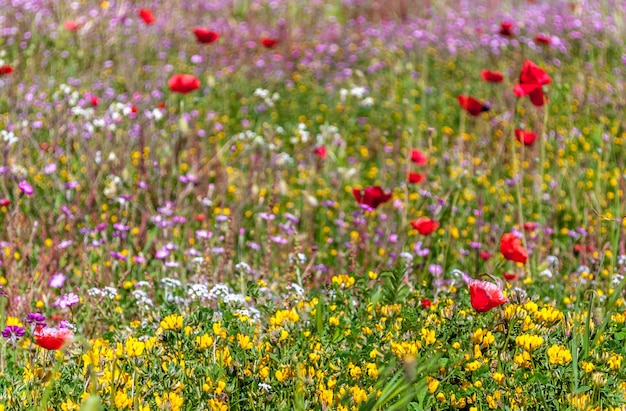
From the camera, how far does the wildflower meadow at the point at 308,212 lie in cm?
215

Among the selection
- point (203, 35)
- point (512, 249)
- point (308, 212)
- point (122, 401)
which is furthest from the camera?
point (203, 35)

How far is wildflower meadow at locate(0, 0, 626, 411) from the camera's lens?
2.15m

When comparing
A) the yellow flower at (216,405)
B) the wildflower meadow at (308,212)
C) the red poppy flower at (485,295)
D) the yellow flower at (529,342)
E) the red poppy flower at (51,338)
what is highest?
the red poppy flower at (485,295)

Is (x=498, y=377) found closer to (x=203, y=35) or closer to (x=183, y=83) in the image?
(x=183, y=83)

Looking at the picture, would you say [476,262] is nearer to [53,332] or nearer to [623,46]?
[53,332]

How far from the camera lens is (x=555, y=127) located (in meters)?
5.84

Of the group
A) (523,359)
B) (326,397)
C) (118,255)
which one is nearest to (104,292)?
(118,255)

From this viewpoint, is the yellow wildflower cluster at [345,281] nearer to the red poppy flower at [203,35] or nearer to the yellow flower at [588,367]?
the yellow flower at [588,367]

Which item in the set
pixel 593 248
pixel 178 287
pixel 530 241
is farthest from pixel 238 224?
pixel 593 248

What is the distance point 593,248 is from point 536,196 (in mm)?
887

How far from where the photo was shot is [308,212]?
4.34 metres

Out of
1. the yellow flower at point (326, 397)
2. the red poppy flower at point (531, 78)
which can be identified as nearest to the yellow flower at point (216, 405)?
the yellow flower at point (326, 397)

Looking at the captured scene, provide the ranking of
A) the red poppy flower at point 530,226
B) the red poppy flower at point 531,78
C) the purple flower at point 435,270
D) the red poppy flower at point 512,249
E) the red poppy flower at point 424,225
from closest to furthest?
the red poppy flower at point 512,249
the red poppy flower at point 424,225
the red poppy flower at point 531,78
the purple flower at point 435,270
the red poppy flower at point 530,226

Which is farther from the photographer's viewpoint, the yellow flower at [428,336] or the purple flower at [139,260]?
the purple flower at [139,260]
